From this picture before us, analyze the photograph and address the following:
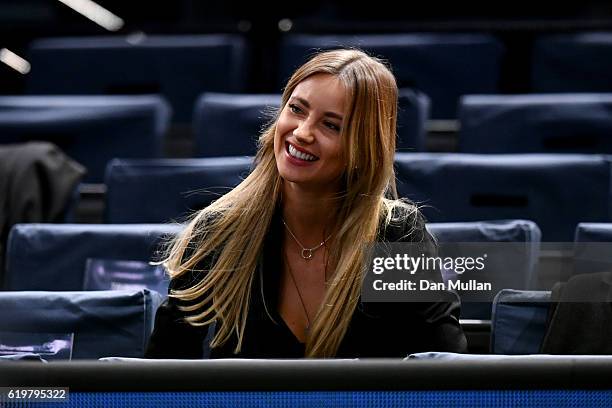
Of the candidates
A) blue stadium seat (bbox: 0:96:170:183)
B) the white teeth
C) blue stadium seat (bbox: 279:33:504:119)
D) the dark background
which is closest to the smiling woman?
the white teeth

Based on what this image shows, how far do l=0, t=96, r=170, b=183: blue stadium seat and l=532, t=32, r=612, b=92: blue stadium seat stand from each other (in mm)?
728

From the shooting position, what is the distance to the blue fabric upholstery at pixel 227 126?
62.4 inches

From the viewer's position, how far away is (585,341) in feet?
2.89

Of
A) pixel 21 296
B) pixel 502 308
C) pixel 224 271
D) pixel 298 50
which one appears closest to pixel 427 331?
pixel 502 308

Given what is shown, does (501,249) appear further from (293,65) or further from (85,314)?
(293,65)

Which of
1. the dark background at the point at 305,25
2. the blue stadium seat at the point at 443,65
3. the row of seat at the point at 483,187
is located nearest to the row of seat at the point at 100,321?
the row of seat at the point at 483,187

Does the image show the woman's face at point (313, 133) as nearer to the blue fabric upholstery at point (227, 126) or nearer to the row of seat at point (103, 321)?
the row of seat at point (103, 321)

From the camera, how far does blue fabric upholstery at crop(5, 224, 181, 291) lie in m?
1.20

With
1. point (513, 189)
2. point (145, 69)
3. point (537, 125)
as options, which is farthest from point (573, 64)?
point (145, 69)

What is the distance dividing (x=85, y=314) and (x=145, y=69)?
1.01m

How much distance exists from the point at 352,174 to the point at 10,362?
490 millimetres

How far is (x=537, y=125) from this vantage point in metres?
1.58

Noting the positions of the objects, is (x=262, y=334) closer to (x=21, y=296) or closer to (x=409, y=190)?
(x=21, y=296)

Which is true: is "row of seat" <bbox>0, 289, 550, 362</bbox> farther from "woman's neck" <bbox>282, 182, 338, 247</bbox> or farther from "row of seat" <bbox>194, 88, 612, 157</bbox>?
"row of seat" <bbox>194, 88, 612, 157</bbox>
